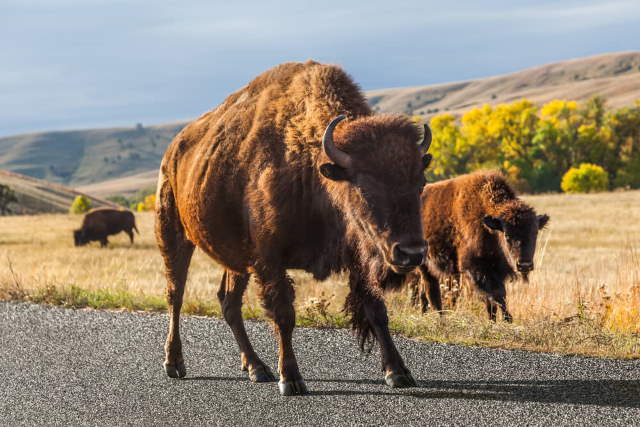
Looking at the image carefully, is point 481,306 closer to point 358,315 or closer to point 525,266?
point 525,266

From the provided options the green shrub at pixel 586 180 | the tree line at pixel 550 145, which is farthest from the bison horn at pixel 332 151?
the green shrub at pixel 586 180

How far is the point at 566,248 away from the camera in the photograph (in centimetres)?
2650

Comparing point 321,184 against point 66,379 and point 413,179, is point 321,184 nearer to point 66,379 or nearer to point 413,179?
point 413,179

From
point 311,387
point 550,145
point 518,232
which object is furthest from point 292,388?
point 550,145

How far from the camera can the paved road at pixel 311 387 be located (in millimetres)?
4418

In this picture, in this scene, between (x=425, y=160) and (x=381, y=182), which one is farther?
(x=425, y=160)

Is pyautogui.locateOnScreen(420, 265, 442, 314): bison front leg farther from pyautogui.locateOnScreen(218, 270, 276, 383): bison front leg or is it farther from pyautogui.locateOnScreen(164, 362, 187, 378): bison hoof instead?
pyautogui.locateOnScreen(164, 362, 187, 378): bison hoof

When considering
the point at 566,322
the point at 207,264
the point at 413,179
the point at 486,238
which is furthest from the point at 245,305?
the point at 207,264

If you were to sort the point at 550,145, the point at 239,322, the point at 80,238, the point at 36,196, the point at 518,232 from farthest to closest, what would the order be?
the point at 36,196 < the point at 550,145 < the point at 80,238 < the point at 518,232 < the point at 239,322

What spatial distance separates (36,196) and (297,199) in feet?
314

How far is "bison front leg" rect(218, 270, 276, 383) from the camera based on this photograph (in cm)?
543

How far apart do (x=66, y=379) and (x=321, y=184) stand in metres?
2.66

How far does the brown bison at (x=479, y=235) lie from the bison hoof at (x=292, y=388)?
12.4 feet

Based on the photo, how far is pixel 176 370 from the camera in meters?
5.67
